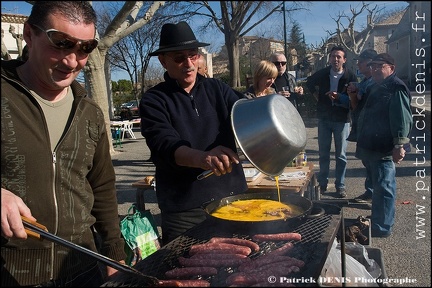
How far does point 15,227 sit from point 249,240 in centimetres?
100

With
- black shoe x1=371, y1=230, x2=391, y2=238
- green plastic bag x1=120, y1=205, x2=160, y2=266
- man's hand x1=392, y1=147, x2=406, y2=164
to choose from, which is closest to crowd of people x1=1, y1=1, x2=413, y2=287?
green plastic bag x1=120, y1=205, x2=160, y2=266

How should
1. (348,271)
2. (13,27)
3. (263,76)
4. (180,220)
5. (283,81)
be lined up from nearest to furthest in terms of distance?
1. (348,271)
2. (180,220)
3. (263,76)
4. (283,81)
5. (13,27)

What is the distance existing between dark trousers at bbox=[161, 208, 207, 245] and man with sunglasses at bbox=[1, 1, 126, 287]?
630 millimetres

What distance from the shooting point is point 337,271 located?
5.95ft

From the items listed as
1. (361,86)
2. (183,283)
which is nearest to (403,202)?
(361,86)

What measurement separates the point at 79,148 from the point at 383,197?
3243mm

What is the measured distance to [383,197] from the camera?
3.89 m

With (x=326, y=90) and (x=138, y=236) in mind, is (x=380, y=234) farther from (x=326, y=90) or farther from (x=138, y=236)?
(x=138, y=236)

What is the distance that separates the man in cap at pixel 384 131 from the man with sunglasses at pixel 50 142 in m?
2.57

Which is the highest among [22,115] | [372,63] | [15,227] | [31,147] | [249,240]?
[372,63]

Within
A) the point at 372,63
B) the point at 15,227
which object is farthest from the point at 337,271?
the point at 372,63

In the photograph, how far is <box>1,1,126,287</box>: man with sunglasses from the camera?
4.62 ft

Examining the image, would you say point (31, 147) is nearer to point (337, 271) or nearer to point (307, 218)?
point (307, 218)

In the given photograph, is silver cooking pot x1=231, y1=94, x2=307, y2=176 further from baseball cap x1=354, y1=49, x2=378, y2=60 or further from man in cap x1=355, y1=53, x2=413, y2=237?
baseball cap x1=354, y1=49, x2=378, y2=60
